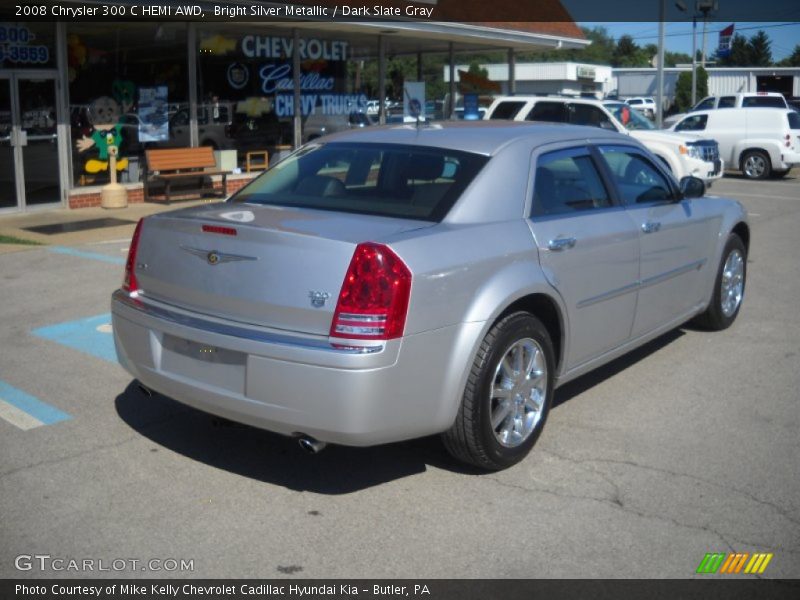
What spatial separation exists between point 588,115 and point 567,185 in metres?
13.1

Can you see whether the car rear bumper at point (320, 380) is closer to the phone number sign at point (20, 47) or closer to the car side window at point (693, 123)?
the phone number sign at point (20, 47)

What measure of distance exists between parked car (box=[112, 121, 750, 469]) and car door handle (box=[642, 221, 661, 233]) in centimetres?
2

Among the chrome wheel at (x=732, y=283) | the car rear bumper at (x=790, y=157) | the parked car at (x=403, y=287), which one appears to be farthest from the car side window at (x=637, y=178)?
the car rear bumper at (x=790, y=157)

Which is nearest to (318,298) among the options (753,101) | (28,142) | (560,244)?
(560,244)

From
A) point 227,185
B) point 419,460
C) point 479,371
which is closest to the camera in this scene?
point 479,371

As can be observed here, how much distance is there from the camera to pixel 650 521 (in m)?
4.16

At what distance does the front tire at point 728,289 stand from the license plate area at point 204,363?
424 cm

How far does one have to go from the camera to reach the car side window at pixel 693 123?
23344mm

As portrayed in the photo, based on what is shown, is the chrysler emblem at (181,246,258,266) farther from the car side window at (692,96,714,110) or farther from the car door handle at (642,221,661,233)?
the car side window at (692,96,714,110)

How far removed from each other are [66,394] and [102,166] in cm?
1064

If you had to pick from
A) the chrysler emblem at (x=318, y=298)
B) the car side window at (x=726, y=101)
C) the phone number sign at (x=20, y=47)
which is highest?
the car side window at (x=726, y=101)

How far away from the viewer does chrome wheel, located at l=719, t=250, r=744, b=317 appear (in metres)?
7.29

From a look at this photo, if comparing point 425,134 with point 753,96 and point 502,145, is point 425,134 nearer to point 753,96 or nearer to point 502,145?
point 502,145

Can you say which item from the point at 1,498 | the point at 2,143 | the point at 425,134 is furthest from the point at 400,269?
the point at 2,143
